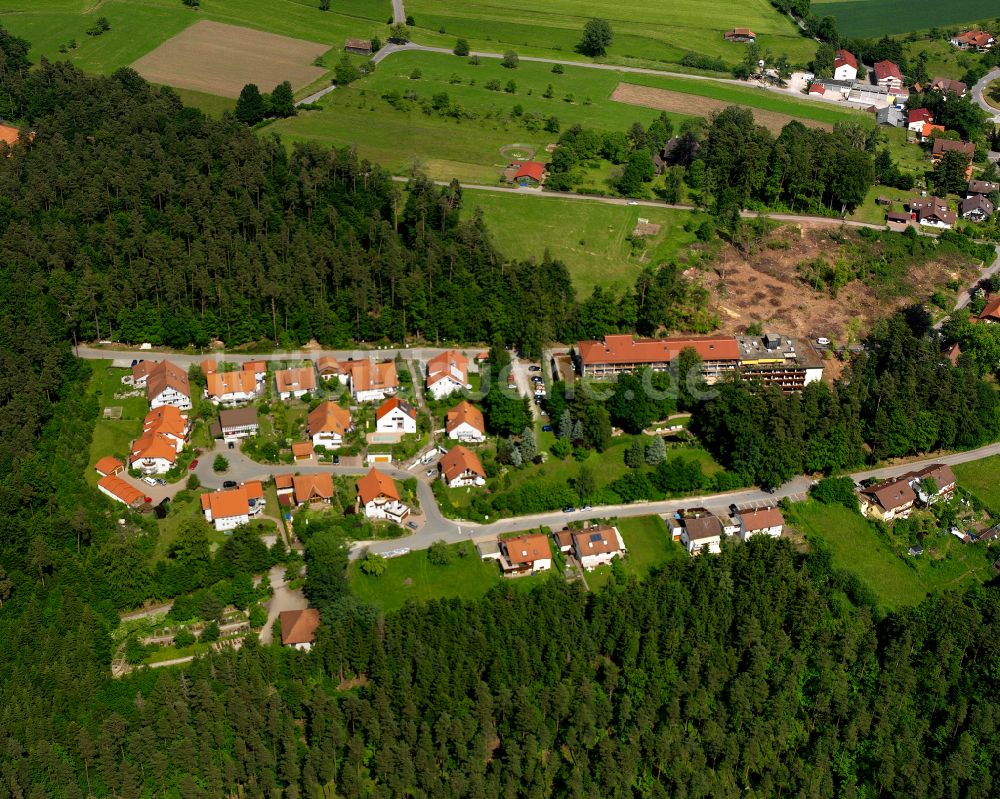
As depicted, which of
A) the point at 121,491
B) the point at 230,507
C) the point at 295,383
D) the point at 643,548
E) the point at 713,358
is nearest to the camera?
the point at 230,507

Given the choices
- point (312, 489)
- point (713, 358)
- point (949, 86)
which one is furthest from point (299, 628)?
point (949, 86)

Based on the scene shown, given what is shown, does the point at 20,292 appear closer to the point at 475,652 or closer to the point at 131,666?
the point at 131,666

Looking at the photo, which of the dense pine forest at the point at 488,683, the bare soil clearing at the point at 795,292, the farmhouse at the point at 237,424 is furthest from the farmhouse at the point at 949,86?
the farmhouse at the point at 237,424

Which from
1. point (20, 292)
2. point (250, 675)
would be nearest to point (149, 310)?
point (20, 292)

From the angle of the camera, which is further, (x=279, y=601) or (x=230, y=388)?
(x=230, y=388)

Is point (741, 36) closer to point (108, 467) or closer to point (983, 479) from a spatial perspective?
point (983, 479)

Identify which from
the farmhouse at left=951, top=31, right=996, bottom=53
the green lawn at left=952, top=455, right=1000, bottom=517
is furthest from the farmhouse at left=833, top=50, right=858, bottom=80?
the green lawn at left=952, top=455, right=1000, bottom=517

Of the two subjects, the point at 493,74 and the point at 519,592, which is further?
the point at 493,74

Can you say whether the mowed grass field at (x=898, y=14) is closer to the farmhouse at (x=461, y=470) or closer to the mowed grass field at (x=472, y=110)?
the mowed grass field at (x=472, y=110)
